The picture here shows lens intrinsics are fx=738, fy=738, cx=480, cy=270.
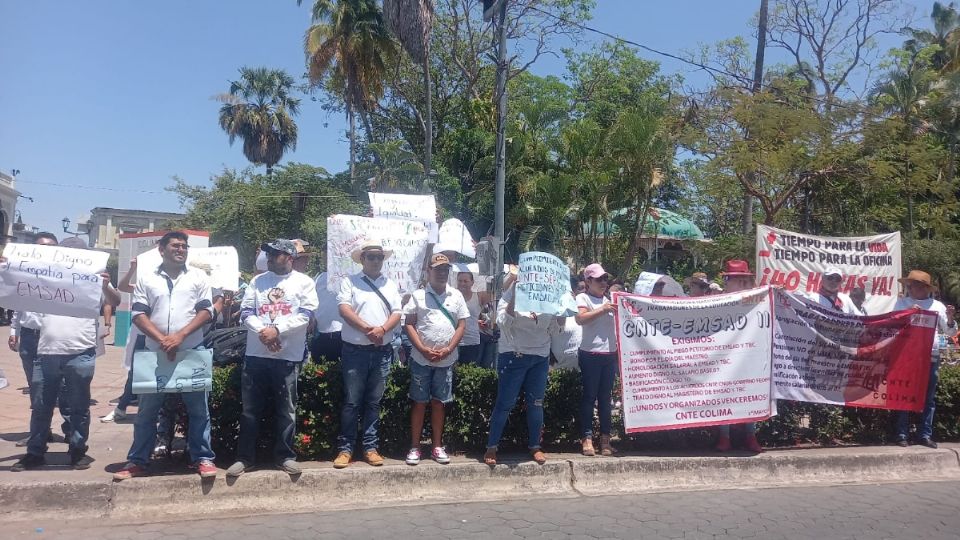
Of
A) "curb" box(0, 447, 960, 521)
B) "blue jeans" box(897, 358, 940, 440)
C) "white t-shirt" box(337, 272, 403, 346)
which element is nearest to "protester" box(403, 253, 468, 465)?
"white t-shirt" box(337, 272, 403, 346)

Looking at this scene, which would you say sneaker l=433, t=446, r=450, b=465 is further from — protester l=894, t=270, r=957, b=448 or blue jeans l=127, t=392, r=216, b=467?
protester l=894, t=270, r=957, b=448

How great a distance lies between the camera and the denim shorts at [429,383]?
6.15 m

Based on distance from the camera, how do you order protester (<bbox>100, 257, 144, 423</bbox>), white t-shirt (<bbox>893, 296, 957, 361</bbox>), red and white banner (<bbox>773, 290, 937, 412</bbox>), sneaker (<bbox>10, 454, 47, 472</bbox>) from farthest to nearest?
white t-shirt (<bbox>893, 296, 957, 361</bbox>), red and white banner (<bbox>773, 290, 937, 412</bbox>), protester (<bbox>100, 257, 144, 423</bbox>), sneaker (<bbox>10, 454, 47, 472</bbox>)

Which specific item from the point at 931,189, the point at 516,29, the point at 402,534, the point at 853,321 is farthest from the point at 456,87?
the point at 402,534

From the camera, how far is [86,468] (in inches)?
231

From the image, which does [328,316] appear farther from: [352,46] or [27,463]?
[352,46]

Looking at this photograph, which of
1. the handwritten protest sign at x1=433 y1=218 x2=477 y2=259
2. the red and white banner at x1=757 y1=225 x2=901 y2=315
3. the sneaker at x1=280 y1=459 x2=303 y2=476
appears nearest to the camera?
the sneaker at x1=280 y1=459 x2=303 y2=476

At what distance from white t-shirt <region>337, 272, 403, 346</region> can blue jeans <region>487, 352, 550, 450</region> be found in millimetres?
1028

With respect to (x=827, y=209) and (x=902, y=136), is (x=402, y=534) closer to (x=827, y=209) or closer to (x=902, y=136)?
(x=827, y=209)

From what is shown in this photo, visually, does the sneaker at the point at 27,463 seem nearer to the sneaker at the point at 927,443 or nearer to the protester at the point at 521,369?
the protester at the point at 521,369

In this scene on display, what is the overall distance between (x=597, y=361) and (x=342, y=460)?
2.40 m

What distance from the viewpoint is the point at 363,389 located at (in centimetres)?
601

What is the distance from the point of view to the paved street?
5043mm

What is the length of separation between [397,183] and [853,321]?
54.6 feet
